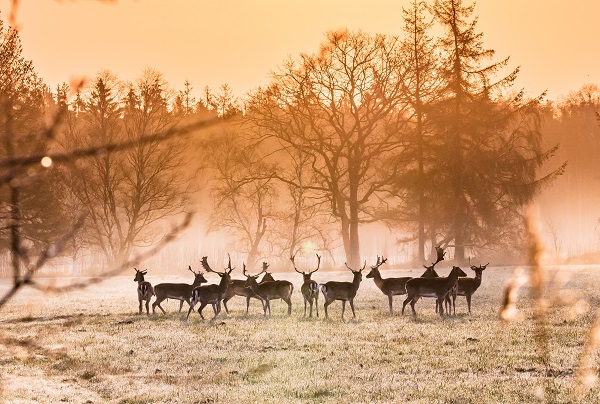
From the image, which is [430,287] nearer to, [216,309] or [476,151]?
[216,309]

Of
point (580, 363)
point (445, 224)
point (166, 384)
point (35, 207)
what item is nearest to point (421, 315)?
point (580, 363)

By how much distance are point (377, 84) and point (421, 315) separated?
27.9m

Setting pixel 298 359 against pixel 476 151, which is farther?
pixel 476 151

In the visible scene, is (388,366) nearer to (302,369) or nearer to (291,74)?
(302,369)

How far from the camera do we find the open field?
11.3 m

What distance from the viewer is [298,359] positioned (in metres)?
14.1

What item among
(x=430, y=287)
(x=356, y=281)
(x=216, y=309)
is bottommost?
(x=216, y=309)

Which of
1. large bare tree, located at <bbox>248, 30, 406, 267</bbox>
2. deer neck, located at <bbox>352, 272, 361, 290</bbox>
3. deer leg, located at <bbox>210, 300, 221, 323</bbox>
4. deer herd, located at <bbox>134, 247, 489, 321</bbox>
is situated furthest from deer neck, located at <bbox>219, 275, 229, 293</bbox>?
large bare tree, located at <bbox>248, 30, 406, 267</bbox>

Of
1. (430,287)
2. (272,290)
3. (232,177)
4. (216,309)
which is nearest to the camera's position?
(430,287)

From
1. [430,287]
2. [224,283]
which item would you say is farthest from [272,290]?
[430,287]

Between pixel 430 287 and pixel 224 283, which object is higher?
pixel 224 283

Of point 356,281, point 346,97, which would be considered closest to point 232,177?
point 346,97

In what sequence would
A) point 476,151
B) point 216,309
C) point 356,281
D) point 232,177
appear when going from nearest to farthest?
point 216,309
point 356,281
point 476,151
point 232,177

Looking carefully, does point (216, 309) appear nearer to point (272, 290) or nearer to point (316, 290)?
point (272, 290)
